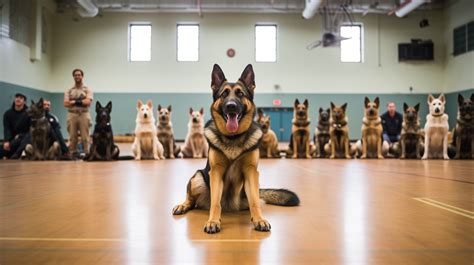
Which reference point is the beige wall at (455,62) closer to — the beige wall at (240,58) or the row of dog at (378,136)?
the beige wall at (240,58)

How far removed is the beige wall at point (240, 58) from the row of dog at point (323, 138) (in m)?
10.6

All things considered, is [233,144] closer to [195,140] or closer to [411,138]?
[195,140]

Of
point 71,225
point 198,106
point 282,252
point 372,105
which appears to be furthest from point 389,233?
point 198,106

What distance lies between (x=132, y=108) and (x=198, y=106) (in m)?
4.03

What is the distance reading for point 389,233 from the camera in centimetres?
225

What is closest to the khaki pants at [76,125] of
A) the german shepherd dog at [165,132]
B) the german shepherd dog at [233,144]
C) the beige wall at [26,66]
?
the german shepherd dog at [165,132]

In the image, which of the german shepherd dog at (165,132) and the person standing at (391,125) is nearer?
the german shepherd dog at (165,132)

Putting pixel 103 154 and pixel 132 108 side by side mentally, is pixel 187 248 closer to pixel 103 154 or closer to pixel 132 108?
pixel 103 154

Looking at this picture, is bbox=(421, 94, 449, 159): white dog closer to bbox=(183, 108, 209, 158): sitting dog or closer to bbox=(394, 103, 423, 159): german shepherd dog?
bbox=(394, 103, 423, 159): german shepherd dog

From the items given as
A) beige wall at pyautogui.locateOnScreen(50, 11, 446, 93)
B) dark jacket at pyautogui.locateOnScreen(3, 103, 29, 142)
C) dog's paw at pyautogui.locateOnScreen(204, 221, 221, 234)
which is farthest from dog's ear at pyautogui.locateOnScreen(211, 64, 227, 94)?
beige wall at pyautogui.locateOnScreen(50, 11, 446, 93)

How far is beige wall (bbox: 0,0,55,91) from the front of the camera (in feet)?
52.4

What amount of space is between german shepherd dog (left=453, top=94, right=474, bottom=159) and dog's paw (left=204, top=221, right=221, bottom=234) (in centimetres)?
982

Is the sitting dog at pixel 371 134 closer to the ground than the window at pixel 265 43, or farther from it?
closer to the ground

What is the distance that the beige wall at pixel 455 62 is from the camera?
19.4 meters
